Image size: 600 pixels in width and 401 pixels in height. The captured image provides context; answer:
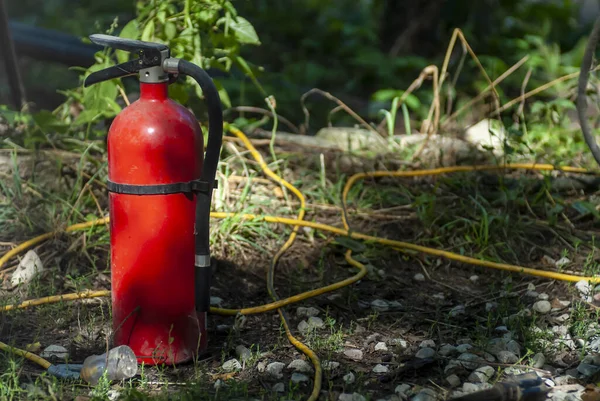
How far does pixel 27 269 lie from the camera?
2.96 m

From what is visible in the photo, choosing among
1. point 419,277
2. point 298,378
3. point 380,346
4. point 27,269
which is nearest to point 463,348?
point 380,346

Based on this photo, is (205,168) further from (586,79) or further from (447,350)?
(586,79)

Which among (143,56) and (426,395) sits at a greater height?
(143,56)

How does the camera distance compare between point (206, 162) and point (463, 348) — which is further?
point (463, 348)

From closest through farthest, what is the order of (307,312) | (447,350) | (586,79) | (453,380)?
(453,380) < (447,350) < (307,312) < (586,79)

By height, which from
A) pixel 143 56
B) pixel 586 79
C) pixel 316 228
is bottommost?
pixel 316 228

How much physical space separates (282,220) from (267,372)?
1.06 metres

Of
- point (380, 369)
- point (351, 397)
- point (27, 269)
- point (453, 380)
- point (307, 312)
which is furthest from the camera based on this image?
point (27, 269)

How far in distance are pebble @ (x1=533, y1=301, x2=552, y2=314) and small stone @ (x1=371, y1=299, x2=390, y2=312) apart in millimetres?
514

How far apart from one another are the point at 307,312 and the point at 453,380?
67cm

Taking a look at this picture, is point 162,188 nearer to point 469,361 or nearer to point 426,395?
point 426,395

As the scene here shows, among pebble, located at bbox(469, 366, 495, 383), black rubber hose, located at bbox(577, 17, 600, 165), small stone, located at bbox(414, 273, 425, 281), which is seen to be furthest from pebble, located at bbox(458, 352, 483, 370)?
black rubber hose, located at bbox(577, 17, 600, 165)

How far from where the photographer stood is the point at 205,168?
7.66 ft

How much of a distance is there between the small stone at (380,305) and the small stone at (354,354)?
1.18 feet
